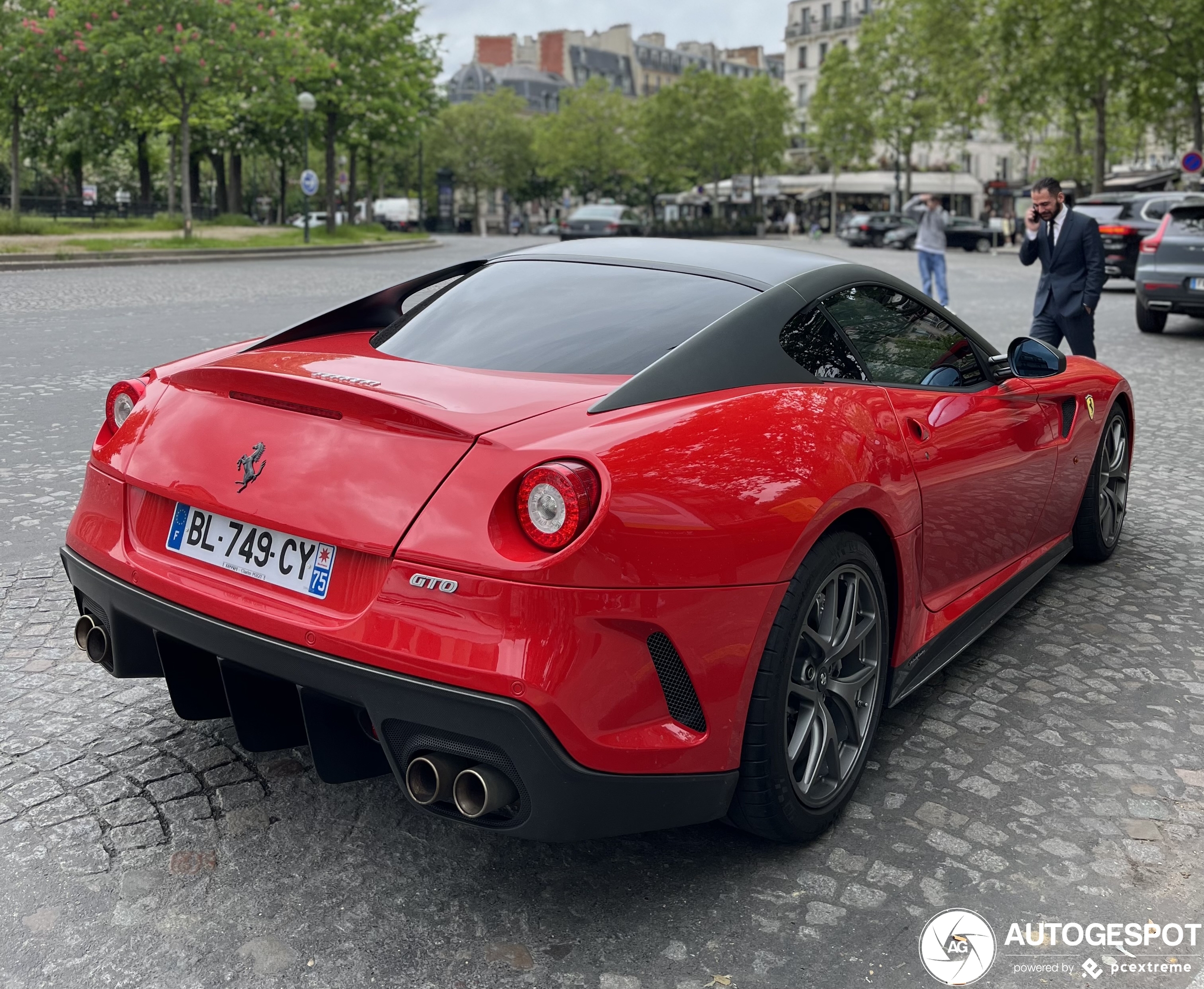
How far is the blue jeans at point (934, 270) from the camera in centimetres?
1744

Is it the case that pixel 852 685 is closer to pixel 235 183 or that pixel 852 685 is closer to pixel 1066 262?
pixel 1066 262

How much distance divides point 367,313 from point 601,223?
3632 centimetres

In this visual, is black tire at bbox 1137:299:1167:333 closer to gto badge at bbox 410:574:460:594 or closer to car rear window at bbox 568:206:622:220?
gto badge at bbox 410:574:460:594

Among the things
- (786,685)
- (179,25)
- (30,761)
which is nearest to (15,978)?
(30,761)

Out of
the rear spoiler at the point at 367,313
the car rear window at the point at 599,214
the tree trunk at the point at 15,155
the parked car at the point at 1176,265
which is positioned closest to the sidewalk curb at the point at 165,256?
the tree trunk at the point at 15,155

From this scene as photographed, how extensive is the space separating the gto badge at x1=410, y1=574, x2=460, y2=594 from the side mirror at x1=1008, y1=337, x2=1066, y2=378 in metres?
2.47

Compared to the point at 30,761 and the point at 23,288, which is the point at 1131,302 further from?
the point at 30,761

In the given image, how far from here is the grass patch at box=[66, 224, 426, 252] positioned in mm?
25406

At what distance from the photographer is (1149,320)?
15.6 meters

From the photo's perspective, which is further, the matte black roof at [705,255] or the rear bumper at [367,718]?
the matte black roof at [705,255]

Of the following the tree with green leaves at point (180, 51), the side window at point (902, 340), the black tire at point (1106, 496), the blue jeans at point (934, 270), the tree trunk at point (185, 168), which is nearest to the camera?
the side window at point (902, 340)

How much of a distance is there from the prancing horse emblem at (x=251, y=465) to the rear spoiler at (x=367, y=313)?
0.83 m

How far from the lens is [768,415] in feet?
9.38

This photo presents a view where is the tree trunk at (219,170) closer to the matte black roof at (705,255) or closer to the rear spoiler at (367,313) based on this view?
the rear spoiler at (367,313)
